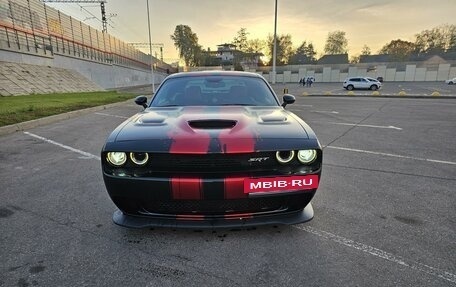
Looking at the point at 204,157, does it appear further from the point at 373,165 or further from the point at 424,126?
the point at 424,126

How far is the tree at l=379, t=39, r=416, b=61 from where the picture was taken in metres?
71.4

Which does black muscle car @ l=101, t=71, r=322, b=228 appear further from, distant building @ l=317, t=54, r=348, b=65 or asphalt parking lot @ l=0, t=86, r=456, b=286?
distant building @ l=317, t=54, r=348, b=65

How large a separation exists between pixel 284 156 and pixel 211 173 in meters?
0.59

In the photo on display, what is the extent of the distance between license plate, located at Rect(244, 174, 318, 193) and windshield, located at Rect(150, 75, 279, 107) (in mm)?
1470

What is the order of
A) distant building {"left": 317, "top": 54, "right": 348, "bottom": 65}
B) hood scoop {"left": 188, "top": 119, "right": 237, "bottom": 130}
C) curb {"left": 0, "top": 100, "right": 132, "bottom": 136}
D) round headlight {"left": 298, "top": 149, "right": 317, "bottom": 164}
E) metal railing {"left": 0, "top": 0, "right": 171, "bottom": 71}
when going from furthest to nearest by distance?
distant building {"left": 317, "top": 54, "right": 348, "bottom": 65}
metal railing {"left": 0, "top": 0, "right": 171, "bottom": 71}
curb {"left": 0, "top": 100, "right": 132, "bottom": 136}
hood scoop {"left": 188, "top": 119, "right": 237, "bottom": 130}
round headlight {"left": 298, "top": 149, "right": 317, "bottom": 164}

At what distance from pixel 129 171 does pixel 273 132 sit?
1197 mm

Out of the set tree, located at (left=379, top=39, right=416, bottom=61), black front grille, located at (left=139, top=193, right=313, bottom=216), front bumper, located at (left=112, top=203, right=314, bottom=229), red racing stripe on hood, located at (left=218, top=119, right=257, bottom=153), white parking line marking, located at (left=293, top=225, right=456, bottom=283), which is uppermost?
tree, located at (left=379, top=39, right=416, bottom=61)

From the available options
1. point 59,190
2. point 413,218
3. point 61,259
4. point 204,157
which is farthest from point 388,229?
point 59,190

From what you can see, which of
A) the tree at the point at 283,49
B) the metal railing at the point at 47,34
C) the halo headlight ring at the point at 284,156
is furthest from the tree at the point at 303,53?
the halo headlight ring at the point at 284,156

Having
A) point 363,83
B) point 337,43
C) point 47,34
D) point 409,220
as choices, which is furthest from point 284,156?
point 337,43

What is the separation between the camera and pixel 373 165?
187 inches

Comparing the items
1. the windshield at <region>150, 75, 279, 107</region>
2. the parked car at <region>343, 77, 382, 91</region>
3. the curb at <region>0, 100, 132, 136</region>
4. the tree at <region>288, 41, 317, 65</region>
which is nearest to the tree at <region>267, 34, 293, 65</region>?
the tree at <region>288, 41, 317, 65</region>

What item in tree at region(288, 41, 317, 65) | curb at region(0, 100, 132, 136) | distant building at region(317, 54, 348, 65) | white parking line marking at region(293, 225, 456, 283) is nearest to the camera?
white parking line marking at region(293, 225, 456, 283)

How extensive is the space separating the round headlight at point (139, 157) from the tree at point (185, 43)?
9130cm
